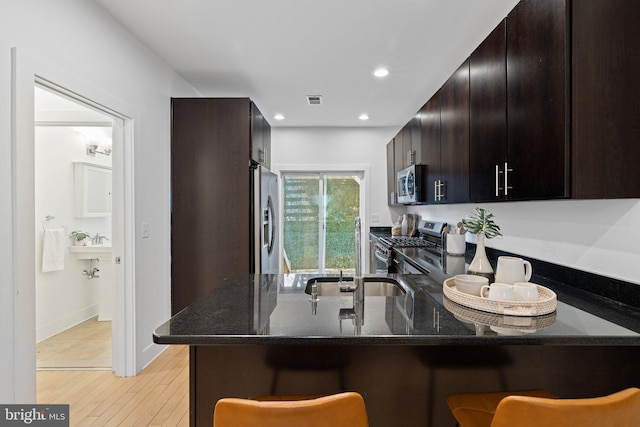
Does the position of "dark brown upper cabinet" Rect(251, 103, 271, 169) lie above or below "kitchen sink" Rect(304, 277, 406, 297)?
above

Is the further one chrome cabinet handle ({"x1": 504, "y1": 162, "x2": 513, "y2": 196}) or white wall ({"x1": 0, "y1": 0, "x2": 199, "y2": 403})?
chrome cabinet handle ({"x1": 504, "y1": 162, "x2": 513, "y2": 196})

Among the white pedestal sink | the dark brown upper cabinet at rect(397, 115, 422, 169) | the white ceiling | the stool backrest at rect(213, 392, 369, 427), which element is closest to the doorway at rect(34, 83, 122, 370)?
the white pedestal sink

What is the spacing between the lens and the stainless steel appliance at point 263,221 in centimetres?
330

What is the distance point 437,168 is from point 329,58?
1.29m

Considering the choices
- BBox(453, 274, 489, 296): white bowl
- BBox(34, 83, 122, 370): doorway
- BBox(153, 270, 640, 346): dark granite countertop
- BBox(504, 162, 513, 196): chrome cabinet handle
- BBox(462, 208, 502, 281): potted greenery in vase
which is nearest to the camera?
BBox(153, 270, 640, 346): dark granite countertop

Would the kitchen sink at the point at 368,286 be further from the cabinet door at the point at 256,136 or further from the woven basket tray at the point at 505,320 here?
the cabinet door at the point at 256,136

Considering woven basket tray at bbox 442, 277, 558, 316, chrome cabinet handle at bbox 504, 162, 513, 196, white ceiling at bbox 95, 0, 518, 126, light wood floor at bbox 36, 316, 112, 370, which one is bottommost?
light wood floor at bbox 36, 316, 112, 370

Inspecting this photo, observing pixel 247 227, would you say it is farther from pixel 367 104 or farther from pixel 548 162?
→ pixel 548 162

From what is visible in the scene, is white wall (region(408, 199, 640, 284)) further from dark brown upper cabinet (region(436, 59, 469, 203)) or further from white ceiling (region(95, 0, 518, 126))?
white ceiling (region(95, 0, 518, 126))

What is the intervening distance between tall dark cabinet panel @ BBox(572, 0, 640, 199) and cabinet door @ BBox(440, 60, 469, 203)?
0.93 m

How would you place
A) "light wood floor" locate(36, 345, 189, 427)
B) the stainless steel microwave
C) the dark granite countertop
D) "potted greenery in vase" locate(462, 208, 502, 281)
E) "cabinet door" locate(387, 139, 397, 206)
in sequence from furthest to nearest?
1. "cabinet door" locate(387, 139, 397, 206)
2. the stainless steel microwave
3. "light wood floor" locate(36, 345, 189, 427)
4. "potted greenery in vase" locate(462, 208, 502, 281)
5. the dark granite countertop

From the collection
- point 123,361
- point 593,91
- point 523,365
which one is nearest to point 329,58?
point 593,91

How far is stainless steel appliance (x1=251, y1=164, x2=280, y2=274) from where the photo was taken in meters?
3.30

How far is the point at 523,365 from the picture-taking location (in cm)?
129
